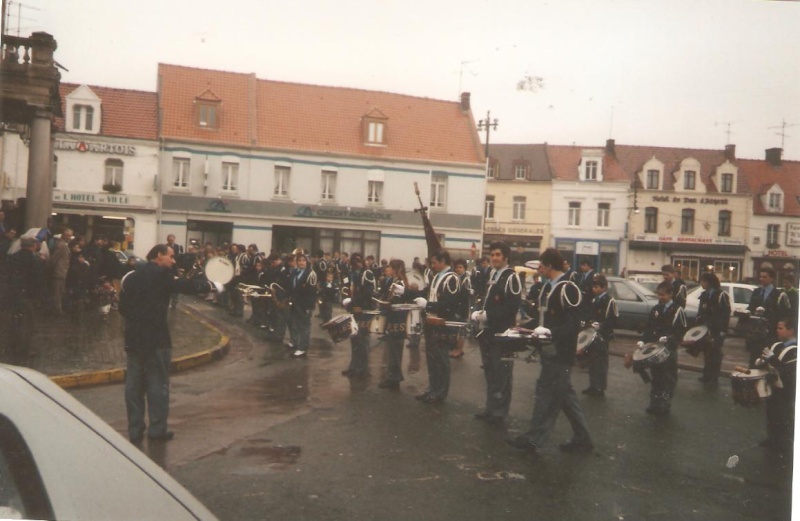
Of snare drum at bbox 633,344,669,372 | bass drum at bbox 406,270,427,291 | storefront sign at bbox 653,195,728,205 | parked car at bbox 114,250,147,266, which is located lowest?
snare drum at bbox 633,344,669,372

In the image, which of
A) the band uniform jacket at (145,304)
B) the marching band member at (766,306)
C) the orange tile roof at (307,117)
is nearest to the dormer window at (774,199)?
the marching band member at (766,306)

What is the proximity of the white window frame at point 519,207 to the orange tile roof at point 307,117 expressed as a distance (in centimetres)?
110

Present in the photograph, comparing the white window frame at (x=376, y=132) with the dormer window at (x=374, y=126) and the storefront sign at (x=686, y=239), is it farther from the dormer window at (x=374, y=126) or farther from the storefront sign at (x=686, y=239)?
the storefront sign at (x=686, y=239)

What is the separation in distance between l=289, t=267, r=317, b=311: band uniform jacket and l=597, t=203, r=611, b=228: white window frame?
12.8ft

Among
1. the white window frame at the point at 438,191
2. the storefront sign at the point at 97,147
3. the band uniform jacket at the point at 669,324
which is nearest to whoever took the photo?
the storefront sign at the point at 97,147

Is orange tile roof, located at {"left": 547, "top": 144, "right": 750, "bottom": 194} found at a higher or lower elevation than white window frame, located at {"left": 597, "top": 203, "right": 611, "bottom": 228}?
higher

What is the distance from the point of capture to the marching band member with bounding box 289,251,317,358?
10.2 m

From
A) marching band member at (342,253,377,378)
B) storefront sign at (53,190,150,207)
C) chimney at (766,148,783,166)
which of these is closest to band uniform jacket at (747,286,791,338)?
chimney at (766,148,783,166)

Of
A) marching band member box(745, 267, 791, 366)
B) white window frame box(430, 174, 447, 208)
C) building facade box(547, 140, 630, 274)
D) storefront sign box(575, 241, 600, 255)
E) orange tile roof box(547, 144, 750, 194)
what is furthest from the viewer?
storefront sign box(575, 241, 600, 255)

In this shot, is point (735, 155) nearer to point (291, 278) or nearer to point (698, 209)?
point (698, 209)

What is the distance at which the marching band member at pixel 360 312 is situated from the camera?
888 centimetres

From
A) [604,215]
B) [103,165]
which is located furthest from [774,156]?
[103,165]

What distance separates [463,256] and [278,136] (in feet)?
8.47

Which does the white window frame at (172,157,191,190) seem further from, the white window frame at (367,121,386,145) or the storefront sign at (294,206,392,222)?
the white window frame at (367,121,386,145)
